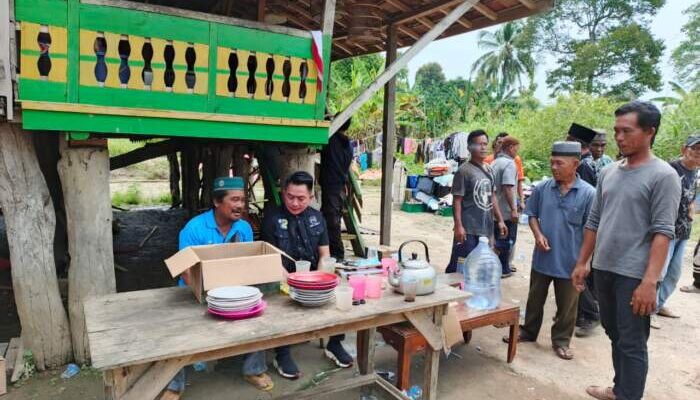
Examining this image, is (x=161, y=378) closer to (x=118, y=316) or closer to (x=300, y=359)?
(x=118, y=316)

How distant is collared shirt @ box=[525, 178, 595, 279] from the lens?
403cm

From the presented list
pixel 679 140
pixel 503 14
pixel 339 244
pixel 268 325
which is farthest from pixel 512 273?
pixel 679 140

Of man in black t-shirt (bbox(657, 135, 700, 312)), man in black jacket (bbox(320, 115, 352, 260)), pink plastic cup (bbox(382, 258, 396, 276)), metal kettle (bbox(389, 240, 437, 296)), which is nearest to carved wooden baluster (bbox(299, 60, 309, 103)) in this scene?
man in black jacket (bbox(320, 115, 352, 260))

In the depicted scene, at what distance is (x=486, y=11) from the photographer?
5.48m

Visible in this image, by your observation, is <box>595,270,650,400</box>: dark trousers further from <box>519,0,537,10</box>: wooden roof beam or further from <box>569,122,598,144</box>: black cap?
<box>519,0,537,10</box>: wooden roof beam

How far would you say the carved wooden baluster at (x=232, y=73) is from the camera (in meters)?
4.00

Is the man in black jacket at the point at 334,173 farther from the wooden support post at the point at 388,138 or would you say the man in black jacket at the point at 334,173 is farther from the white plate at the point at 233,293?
the white plate at the point at 233,293

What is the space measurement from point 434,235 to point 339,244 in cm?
406

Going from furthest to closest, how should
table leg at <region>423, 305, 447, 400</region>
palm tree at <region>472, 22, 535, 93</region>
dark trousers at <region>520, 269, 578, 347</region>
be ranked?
palm tree at <region>472, 22, 535, 93</region>, dark trousers at <region>520, 269, 578, 347</region>, table leg at <region>423, 305, 447, 400</region>

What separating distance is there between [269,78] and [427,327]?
2653 mm

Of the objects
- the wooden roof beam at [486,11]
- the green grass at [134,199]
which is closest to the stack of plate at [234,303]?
the wooden roof beam at [486,11]

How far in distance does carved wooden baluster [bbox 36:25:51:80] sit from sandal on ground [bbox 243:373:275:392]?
2.74 metres

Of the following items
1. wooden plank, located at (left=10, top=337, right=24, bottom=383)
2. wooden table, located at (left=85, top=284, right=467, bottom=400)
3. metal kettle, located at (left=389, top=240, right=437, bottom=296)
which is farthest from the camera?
wooden plank, located at (left=10, top=337, right=24, bottom=383)

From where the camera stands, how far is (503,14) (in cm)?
552
